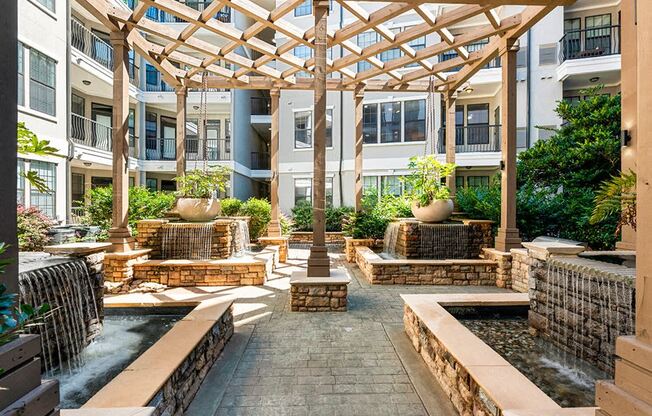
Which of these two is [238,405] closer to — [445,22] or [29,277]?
[29,277]

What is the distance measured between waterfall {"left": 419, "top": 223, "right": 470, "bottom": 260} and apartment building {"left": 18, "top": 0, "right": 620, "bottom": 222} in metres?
5.71

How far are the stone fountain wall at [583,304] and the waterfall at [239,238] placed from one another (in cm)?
594

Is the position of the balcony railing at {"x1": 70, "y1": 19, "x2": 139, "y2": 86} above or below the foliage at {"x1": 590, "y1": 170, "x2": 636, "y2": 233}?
above

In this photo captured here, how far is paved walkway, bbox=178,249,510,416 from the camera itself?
294 cm

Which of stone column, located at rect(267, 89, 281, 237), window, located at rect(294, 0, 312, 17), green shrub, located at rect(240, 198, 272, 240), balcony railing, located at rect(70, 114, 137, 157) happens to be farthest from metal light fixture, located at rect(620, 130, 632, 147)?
window, located at rect(294, 0, 312, 17)

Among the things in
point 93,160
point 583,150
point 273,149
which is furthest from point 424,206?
point 93,160

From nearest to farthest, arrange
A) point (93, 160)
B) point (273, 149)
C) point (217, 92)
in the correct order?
point (273, 149), point (93, 160), point (217, 92)

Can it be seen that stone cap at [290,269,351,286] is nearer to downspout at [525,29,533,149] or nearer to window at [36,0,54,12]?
window at [36,0,54,12]

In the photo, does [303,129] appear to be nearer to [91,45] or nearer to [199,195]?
[91,45]

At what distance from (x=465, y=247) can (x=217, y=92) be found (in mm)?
14360

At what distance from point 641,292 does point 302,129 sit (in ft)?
54.8

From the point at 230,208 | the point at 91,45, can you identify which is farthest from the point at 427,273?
the point at 91,45

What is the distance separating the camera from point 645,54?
1.67 meters

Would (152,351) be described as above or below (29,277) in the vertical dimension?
below
